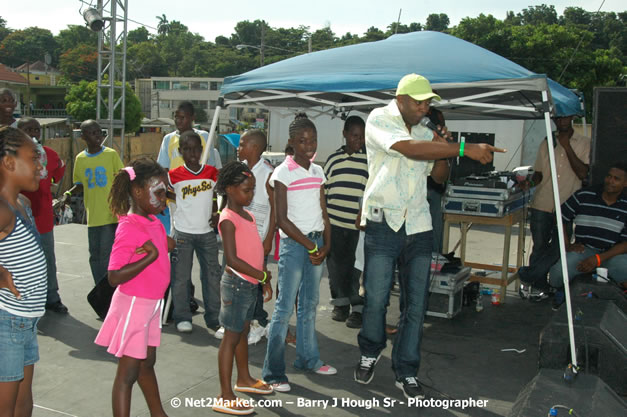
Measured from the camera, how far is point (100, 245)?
5.93 meters

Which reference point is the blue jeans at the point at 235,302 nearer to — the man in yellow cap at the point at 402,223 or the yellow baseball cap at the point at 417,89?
the man in yellow cap at the point at 402,223

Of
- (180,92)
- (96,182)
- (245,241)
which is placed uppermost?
(180,92)

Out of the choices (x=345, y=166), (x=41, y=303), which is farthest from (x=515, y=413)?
(x=345, y=166)

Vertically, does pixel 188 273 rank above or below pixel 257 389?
above

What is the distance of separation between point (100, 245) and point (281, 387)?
277 centimetres

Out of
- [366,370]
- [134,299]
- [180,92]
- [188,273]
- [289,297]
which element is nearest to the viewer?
[134,299]

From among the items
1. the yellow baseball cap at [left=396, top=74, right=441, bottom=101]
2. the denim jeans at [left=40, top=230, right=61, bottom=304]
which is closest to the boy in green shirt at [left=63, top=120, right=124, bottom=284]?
the denim jeans at [left=40, top=230, right=61, bottom=304]

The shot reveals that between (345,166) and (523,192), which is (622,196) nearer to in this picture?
(523,192)

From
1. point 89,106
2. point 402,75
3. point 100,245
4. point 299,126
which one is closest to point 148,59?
point 89,106

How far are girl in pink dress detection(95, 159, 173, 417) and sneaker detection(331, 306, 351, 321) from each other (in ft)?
8.87

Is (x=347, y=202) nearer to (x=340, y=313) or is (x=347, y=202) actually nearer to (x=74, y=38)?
(x=340, y=313)

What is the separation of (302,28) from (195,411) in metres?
102

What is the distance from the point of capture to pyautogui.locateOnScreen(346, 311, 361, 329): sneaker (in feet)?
18.7

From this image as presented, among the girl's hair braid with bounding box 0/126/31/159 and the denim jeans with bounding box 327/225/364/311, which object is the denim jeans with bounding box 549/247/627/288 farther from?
the girl's hair braid with bounding box 0/126/31/159
